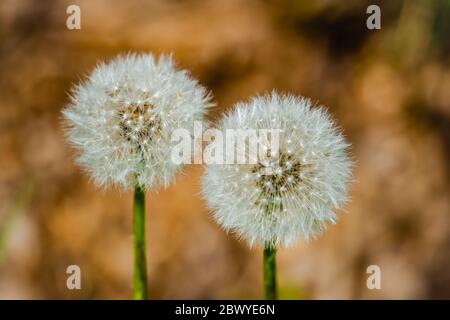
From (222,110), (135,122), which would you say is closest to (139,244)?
(135,122)

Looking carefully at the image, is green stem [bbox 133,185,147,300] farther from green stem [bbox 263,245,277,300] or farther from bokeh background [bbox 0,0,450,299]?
bokeh background [bbox 0,0,450,299]

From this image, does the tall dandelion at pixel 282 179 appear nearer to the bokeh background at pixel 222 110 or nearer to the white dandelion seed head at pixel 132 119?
the white dandelion seed head at pixel 132 119

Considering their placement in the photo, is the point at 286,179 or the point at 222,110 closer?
the point at 286,179

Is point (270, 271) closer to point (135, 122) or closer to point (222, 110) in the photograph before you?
point (135, 122)

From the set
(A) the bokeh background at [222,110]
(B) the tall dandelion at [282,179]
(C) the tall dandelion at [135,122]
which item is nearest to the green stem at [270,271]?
(B) the tall dandelion at [282,179]

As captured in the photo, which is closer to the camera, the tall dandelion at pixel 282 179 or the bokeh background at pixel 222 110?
the tall dandelion at pixel 282 179
